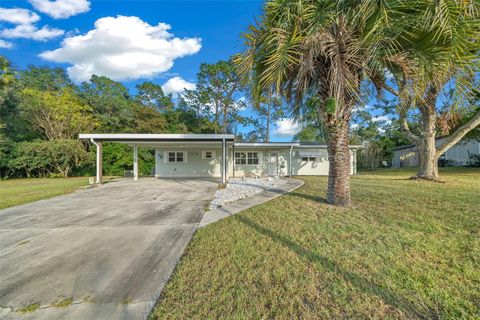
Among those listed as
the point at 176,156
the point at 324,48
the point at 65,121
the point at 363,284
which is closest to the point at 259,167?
the point at 176,156

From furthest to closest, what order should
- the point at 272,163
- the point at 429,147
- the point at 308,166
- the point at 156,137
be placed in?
the point at 308,166 < the point at 272,163 < the point at 156,137 < the point at 429,147

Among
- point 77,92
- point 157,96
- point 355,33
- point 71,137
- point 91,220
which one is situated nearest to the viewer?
point 355,33

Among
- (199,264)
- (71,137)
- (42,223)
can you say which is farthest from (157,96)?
(199,264)

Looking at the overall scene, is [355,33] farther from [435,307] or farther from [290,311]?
[290,311]

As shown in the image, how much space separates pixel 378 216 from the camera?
4.36 meters

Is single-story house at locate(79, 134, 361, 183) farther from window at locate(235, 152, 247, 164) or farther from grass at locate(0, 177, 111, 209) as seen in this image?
grass at locate(0, 177, 111, 209)

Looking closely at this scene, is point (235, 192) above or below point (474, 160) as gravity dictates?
below

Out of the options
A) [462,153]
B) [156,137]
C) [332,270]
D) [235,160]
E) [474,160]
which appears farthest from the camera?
[462,153]

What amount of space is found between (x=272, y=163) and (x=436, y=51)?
12496 millimetres

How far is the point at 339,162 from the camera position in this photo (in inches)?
201

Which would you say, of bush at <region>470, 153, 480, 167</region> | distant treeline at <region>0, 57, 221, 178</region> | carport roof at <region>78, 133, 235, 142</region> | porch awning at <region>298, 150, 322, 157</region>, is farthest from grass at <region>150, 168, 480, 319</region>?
bush at <region>470, 153, 480, 167</region>

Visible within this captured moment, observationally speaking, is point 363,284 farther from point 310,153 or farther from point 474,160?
point 474,160

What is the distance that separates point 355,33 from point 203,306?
18.2ft

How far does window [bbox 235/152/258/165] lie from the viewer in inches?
621
